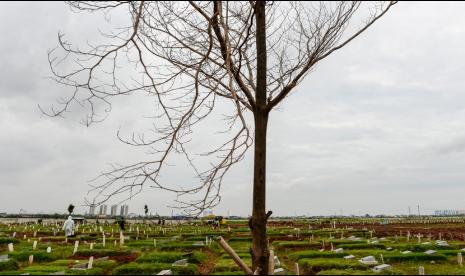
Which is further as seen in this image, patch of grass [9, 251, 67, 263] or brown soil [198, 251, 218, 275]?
patch of grass [9, 251, 67, 263]

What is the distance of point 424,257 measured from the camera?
20.4m

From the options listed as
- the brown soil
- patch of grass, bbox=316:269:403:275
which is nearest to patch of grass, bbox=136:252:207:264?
the brown soil

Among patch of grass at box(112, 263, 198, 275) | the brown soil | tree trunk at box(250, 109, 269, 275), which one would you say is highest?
tree trunk at box(250, 109, 269, 275)

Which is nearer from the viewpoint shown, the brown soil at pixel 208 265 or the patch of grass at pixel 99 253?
the brown soil at pixel 208 265

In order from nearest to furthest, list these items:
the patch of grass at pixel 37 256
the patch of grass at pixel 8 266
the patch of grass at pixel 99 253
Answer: the patch of grass at pixel 8 266, the patch of grass at pixel 37 256, the patch of grass at pixel 99 253

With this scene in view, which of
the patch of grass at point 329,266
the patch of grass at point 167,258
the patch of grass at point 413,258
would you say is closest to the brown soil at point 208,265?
the patch of grass at point 167,258

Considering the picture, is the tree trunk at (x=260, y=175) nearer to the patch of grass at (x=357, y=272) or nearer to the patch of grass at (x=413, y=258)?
the patch of grass at (x=357, y=272)

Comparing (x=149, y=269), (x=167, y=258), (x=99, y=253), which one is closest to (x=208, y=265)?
(x=167, y=258)

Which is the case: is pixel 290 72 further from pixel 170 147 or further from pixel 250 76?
pixel 170 147

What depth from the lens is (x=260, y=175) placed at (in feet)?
14.5

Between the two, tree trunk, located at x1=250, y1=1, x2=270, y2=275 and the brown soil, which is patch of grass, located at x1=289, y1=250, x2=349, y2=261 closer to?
the brown soil

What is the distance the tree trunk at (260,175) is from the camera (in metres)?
4.29

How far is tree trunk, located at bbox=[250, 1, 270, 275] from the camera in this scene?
429 cm

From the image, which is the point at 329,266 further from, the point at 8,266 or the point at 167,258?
the point at 8,266
